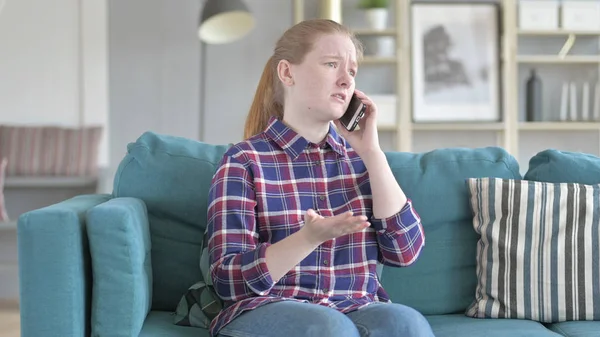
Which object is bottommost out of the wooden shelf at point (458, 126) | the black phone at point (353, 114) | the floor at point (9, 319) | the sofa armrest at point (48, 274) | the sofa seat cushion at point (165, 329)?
the floor at point (9, 319)

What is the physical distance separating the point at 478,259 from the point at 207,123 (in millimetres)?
3326

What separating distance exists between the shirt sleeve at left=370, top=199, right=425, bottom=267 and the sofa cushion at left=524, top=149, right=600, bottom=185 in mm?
490

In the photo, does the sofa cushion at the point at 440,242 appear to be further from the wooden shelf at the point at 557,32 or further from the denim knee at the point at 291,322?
the wooden shelf at the point at 557,32

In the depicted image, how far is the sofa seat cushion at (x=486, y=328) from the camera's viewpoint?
186 centimetres

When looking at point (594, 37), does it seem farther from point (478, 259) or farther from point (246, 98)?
point (478, 259)

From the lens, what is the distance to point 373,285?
1863 mm

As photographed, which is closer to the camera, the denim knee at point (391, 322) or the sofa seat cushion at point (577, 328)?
the denim knee at point (391, 322)

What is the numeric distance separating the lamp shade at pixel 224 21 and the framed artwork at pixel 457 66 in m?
1.12

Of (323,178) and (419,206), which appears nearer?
(323,178)

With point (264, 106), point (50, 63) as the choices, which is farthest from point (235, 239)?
point (50, 63)

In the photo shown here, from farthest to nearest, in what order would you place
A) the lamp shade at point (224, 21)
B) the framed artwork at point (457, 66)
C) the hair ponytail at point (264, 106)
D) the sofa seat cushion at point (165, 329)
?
the framed artwork at point (457, 66), the lamp shade at point (224, 21), the hair ponytail at point (264, 106), the sofa seat cushion at point (165, 329)

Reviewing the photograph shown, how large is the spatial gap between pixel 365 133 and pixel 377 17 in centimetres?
323

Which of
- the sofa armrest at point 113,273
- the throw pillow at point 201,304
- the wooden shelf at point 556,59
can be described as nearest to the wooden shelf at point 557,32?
the wooden shelf at point 556,59

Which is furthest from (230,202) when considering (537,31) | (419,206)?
(537,31)
